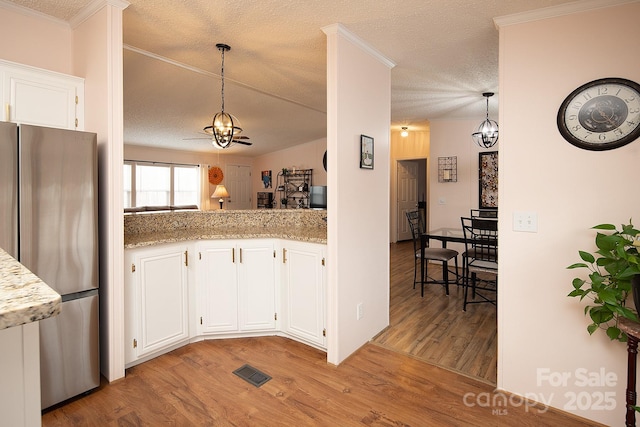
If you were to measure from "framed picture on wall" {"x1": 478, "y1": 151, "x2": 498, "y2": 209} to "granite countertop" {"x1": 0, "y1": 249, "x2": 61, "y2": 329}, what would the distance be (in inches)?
229

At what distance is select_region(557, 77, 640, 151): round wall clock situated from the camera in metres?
1.87

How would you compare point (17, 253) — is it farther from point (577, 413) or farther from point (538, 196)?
point (577, 413)

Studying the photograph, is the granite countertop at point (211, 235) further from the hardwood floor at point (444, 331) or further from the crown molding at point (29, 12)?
the crown molding at point (29, 12)

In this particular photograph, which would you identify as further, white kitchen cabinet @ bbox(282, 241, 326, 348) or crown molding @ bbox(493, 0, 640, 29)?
white kitchen cabinet @ bbox(282, 241, 326, 348)

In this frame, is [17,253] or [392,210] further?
[392,210]

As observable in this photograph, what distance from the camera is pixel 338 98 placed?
2510mm

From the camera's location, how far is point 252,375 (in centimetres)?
240

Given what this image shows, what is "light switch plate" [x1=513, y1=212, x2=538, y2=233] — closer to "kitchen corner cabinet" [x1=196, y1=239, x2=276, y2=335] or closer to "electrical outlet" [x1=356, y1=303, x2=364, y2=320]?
"electrical outlet" [x1=356, y1=303, x2=364, y2=320]

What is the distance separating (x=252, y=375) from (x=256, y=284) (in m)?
0.77

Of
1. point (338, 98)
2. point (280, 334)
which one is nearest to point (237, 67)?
point (338, 98)

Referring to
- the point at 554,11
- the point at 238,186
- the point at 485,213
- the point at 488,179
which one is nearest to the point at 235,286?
the point at 554,11

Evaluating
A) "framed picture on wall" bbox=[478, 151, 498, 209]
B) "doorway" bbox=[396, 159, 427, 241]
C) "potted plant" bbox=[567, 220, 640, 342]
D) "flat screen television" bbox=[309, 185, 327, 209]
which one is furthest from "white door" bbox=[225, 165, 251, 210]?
"potted plant" bbox=[567, 220, 640, 342]

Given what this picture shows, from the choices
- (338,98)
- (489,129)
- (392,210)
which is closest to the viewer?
(338,98)

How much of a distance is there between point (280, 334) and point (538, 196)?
2.30 metres
